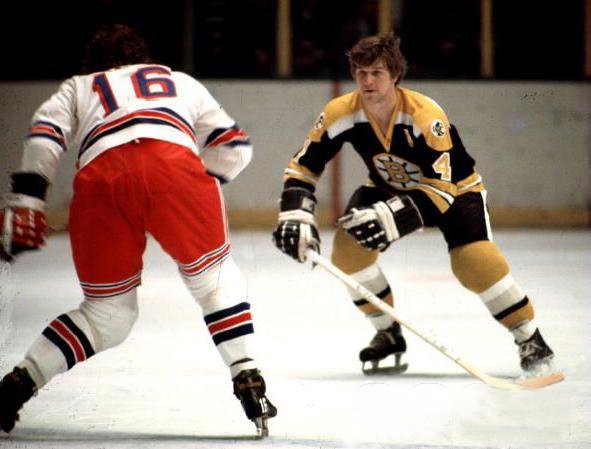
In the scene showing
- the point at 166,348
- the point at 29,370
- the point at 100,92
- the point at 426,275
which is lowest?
the point at 426,275

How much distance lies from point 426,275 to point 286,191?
3230 mm

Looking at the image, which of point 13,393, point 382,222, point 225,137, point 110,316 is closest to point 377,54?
point 382,222

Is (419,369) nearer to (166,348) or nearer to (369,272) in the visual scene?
(369,272)

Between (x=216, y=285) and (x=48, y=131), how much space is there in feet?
1.97

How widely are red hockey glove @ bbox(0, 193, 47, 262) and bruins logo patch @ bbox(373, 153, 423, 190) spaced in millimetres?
1315

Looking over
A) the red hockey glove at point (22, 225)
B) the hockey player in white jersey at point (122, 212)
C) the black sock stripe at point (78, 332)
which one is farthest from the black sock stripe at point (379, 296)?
the red hockey glove at point (22, 225)

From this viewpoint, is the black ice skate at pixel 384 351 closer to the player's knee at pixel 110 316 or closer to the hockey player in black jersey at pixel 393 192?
the hockey player in black jersey at pixel 393 192

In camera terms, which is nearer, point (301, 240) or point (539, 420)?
point (539, 420)

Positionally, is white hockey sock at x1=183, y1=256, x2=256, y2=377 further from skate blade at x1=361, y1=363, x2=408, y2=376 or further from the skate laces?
the skate laces

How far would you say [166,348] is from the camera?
4918mm

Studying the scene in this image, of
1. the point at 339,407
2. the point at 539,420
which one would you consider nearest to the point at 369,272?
the point at 339,407

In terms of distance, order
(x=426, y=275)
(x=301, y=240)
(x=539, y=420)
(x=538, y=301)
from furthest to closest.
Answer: (x=426, y=275) < (x=538, y=301) < (x=301, y=240) < (x=539, y=420)

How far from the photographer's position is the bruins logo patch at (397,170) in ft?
13.6

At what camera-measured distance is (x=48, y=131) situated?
3.28m
